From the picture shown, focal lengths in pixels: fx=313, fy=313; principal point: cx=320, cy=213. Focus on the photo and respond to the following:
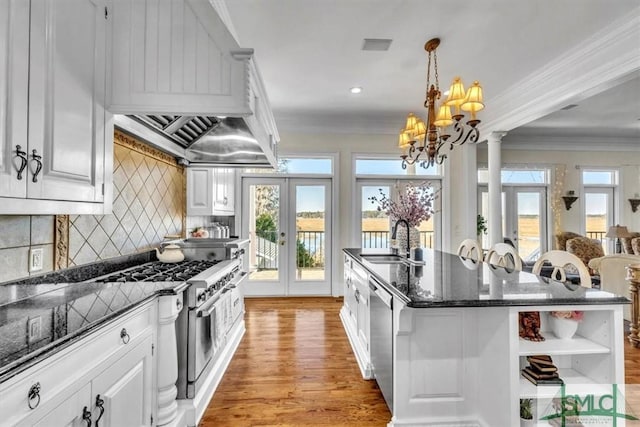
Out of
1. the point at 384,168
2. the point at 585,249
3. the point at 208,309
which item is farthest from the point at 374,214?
Result: the point at 208,309

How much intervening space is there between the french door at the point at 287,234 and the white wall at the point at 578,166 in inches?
146

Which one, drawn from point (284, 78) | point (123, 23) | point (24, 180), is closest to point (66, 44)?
point (123, 23)

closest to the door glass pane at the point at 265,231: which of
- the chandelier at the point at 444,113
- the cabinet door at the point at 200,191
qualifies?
the cabinet door at the point at 200,191

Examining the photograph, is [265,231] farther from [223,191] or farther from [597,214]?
[597,214]

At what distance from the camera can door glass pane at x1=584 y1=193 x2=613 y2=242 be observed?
6688 millimetres

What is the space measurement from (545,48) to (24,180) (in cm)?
422

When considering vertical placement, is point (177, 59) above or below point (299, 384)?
above

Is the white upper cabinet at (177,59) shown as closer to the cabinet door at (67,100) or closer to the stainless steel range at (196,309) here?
the cabinet door at (67,100)

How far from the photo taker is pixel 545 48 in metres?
3.16

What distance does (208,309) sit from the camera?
2.12 m

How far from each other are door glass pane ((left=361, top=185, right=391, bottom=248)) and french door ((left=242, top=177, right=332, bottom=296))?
2.07 feet

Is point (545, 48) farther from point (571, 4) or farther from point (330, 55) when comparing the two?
point (330, 55)

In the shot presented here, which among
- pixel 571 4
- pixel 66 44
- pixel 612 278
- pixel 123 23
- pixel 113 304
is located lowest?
pixel 612 278

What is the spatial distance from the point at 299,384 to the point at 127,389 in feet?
4.57
